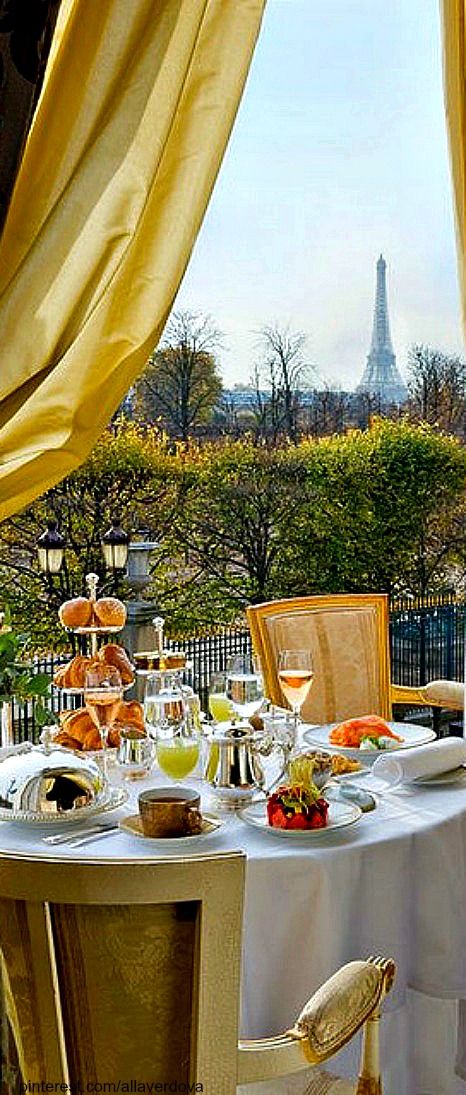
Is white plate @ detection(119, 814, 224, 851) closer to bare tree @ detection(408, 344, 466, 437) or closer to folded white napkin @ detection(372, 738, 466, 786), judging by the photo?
folded white napkin @ detection(372, 738, 466, 786)

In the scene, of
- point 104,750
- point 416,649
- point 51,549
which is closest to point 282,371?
point 51,549

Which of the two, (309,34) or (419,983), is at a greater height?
(309,34)

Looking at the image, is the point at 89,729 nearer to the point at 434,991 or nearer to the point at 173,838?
the point at 173,838

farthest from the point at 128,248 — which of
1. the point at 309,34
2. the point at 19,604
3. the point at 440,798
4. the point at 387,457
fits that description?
the point at 387,457

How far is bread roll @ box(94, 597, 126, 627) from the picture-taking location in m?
2.07

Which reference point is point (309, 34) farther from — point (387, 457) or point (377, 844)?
point (377, 844)

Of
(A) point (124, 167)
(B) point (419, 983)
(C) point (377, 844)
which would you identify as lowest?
(B) point (419, 983)

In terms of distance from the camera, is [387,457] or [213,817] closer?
[213,817]

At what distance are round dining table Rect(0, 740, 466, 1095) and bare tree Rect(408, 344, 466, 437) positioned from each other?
406 centimetres

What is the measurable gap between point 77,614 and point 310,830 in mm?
636

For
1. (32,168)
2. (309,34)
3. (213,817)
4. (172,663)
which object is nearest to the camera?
(32,168)

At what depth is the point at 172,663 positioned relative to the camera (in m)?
2.17

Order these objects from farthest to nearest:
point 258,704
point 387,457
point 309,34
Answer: point 387,457 → point 309,34 → point 258,704

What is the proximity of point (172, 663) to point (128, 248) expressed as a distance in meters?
0.80
